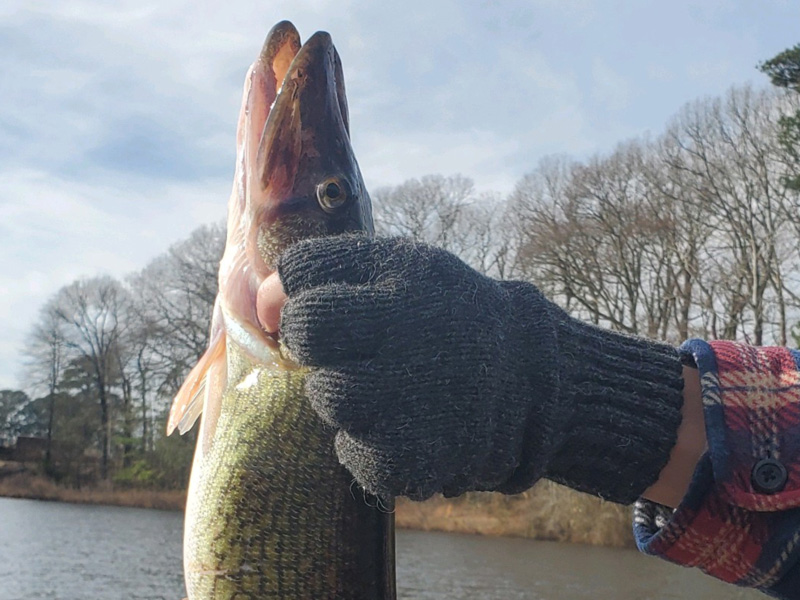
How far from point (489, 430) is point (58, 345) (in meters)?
34.7

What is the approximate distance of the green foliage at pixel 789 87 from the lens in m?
18.5

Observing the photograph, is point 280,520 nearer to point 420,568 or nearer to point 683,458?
point 683,458

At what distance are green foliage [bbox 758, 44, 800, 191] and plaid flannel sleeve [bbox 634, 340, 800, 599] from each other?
1980 cm

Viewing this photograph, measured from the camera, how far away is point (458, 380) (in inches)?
51.7

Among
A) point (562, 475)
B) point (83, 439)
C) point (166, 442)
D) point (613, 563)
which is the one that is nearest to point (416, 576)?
point (613, 563)

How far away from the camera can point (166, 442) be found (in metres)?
28.5

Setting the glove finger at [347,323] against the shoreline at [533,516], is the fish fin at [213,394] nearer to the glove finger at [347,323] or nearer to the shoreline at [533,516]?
the glove finger at [347,323]

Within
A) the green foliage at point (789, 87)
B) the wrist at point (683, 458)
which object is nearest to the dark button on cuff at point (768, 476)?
the wrist at point (683, 458)

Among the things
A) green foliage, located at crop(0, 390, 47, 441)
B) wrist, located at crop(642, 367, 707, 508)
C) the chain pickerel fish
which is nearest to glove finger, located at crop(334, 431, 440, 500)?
wrist, located at crop(642, 367, 707, 508)

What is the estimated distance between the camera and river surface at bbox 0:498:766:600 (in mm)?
12648

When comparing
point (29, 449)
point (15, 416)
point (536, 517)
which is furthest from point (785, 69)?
point (15, 416)

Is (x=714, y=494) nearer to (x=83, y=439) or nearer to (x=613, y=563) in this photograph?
(x=613, y=563)

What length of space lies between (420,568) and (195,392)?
549 inches

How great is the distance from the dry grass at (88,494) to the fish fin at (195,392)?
2621cm
